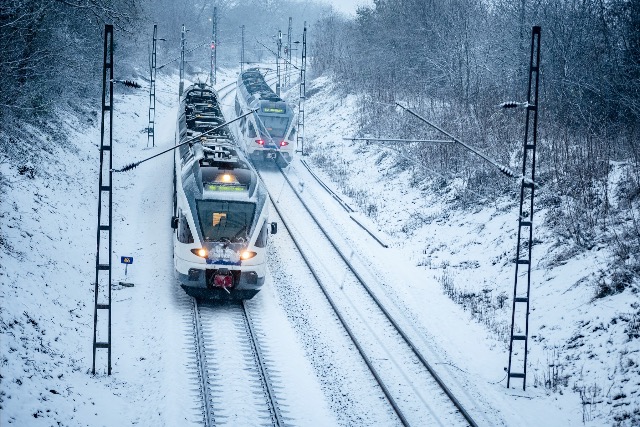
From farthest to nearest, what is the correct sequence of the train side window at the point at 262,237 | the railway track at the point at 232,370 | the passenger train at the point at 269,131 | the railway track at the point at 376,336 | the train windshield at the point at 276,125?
the train windshield at the point at 276,125
the passenger train at the point at 269,131
the train side window at the point at 262,237
the railway track at the point at 376,336
the railway track at the point at 232,370

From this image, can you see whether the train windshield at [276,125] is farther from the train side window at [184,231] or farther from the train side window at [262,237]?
the train side window at [184,231]

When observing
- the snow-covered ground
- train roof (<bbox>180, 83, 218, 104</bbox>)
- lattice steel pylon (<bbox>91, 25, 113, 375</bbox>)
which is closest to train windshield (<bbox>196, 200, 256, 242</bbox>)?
the snow-covered ground

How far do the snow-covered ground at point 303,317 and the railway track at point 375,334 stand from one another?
37cm

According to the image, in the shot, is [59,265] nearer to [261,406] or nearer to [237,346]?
[237,346]

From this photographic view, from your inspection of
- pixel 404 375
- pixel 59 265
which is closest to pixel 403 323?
pixel 404 375

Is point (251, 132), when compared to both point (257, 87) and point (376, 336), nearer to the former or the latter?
point (257, 87)

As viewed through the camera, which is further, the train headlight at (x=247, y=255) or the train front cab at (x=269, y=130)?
the train front cab at (x=269, y=130)

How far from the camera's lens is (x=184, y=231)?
17609mm

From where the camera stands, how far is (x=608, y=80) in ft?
85.5

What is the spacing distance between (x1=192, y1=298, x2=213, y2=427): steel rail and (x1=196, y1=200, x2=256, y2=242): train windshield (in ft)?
6.38

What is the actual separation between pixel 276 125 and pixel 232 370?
66.9 feet

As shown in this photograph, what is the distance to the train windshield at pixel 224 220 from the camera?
17.6 m

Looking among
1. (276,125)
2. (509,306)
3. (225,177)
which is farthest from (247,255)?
(276,125)

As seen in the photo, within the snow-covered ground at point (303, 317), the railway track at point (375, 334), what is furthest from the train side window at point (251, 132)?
the railway track at point (375, 334)
